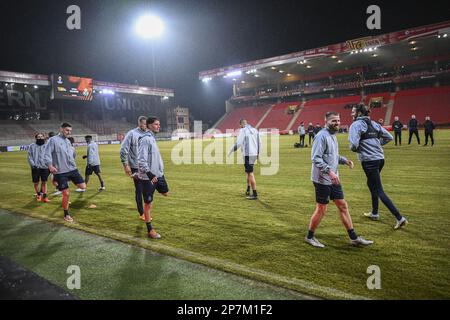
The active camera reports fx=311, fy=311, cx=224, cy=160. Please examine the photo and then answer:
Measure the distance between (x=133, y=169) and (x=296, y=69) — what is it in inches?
2140

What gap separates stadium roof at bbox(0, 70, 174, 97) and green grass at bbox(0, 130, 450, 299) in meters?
39.4

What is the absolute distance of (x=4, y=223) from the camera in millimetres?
6730

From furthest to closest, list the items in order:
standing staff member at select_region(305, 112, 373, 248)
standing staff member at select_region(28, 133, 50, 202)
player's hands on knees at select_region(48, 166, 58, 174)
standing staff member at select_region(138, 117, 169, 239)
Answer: standing staff member at select_region(28, 133, 50, 202), player's hands on knees at select_region(48, 166, 58, 174), standing staff member at select_region(138, 117, 169, 239), standing staff member at select_region(305, 112, 373, 248)

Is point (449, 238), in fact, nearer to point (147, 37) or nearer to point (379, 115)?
point (147, 37)

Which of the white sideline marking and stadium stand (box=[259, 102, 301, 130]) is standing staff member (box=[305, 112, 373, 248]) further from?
stadium stand (box=[259, 102, 301, 130])

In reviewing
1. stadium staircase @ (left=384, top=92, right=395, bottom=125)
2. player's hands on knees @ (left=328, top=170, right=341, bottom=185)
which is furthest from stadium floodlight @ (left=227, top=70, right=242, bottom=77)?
player's hands on knees @ (left=328, top=170, right=341, bottom=185)

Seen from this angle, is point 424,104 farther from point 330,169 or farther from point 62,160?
point 62,160

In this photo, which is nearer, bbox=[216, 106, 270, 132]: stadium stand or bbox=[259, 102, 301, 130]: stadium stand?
bbox=[259, 102, 301, 130]: stadium stand

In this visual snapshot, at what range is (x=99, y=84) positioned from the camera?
2025 inches

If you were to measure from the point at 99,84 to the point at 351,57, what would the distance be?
4092 cm

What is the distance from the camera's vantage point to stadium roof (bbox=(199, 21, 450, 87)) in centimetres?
3934

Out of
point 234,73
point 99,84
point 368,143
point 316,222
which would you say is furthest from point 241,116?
point 316,222

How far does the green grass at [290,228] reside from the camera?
12.1ft
